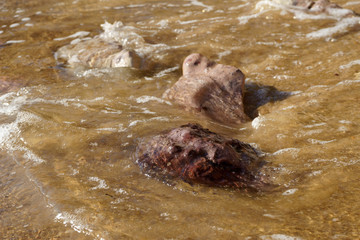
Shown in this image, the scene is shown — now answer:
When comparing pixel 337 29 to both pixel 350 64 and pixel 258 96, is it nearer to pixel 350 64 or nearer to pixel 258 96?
pixel 350 64

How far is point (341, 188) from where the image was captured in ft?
8.89

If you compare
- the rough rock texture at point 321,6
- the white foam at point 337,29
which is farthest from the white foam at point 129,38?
the rough rock texture at point 321,6

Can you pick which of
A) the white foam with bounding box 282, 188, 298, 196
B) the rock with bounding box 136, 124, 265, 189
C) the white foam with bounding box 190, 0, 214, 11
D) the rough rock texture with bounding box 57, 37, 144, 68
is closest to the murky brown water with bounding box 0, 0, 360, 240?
the white foam with bounding box 282, 188, 298, 196

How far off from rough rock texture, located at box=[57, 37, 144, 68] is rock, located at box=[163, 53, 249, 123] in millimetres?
1141

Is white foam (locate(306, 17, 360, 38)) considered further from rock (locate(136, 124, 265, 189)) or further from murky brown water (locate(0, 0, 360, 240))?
rock (locate(136, 124, 265, 189))

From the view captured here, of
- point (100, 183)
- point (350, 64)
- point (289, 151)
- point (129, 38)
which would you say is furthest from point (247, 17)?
point (100, 183)

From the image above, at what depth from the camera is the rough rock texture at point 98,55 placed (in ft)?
18.7

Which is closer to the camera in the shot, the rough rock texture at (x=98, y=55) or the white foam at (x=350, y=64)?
the white foam at (x=350, y=64)

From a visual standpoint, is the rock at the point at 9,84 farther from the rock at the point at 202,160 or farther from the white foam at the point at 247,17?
the white foam at the point at 247,17

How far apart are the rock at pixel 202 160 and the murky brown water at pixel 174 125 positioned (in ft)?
0.36

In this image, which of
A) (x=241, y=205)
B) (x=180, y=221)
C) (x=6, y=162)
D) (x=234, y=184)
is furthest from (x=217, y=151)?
(x=6, y=162)

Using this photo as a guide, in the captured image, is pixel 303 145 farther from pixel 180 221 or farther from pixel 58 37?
pixel 58 37

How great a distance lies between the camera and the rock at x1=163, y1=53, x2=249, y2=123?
4309 millimetres

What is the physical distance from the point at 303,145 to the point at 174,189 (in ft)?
4.24
